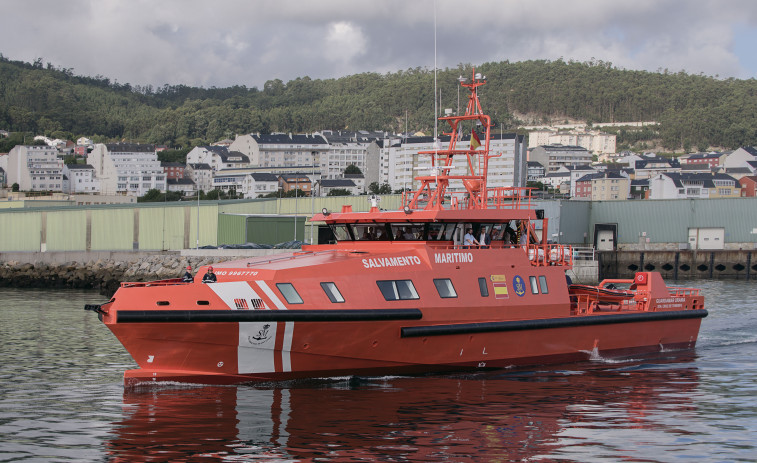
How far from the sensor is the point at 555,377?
15844mm

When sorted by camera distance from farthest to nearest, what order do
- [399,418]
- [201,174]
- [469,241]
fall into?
[201,174] < [469,241] < [399,418]

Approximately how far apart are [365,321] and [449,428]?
2.84 m

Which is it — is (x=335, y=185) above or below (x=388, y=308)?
above

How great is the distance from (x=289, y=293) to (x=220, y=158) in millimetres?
119479

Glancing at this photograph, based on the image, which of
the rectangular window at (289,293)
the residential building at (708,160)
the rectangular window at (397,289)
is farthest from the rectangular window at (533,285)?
the residential building at (708,160)

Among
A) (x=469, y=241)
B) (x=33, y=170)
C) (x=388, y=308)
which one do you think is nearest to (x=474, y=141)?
(x=469, y=241)

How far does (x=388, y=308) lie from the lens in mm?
14250

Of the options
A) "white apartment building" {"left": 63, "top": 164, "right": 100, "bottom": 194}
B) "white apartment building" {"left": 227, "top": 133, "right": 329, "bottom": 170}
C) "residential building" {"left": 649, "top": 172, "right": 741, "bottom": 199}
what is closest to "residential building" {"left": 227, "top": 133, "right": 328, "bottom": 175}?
"white apartment building" {"left": 227, "top": 133, "right": 329, "bottom": 170}

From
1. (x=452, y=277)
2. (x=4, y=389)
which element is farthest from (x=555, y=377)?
(x=4, y=389)

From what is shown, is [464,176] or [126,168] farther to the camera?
[126,168]

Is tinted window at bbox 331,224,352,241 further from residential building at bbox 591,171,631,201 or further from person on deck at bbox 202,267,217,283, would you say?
residential building at bbox 591,171,631,201

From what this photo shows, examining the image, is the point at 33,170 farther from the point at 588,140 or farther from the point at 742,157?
the point at 588,140

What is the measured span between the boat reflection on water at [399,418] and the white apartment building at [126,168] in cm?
10232

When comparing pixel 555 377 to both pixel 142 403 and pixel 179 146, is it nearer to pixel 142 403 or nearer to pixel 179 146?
pixel 142 403
